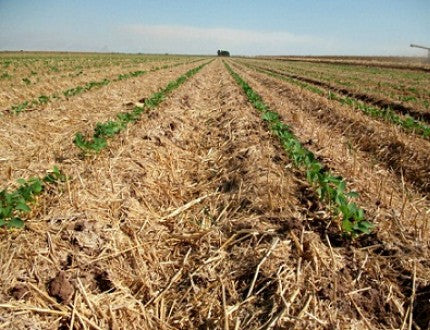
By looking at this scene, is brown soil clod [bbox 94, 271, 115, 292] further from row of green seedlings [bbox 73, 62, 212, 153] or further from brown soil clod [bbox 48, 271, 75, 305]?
row of green seedlings [bbox 73, 62, 212, 153]

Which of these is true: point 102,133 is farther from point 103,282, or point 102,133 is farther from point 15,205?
point 103,282

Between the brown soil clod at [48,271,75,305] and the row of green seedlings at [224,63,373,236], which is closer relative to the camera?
the brown soil clod at [48,271,75,305]

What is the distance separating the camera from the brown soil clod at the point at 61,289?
10.5ft

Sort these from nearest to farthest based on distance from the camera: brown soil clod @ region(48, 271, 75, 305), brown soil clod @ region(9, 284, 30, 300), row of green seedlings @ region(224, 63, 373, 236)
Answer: brown soil clod @ region(9, 284, 30, 300) → brown soil clod @ region(48, 271, 75, 305) → row of green seedlings @ region(224, 63, 373, 236)

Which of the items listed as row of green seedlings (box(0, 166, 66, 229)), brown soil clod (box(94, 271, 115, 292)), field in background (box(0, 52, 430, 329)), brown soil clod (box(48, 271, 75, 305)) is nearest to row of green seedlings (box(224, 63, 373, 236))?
field in background (box(0, 52, 430, 329))

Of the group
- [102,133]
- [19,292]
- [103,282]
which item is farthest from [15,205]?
[102,133]

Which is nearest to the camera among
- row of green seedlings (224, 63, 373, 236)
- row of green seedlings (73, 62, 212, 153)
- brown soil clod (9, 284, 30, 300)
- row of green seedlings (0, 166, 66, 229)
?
brown soil clod (9, 284, 30, 300)

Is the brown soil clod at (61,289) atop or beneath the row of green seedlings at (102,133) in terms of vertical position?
beneath

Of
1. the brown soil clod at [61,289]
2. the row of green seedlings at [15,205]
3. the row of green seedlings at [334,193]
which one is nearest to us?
the brown soil clod at [61,289]

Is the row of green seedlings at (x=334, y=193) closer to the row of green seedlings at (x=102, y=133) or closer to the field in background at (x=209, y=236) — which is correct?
the field in background at (x=209, y=236)

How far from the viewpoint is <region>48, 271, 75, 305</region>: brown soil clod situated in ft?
10.5

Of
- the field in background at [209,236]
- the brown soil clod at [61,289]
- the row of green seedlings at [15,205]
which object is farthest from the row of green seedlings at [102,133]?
the brown soil clod at [61,289]

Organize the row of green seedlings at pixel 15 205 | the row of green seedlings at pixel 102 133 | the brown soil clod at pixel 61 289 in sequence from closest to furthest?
the brown soil clod at pixel 61 289 → the row of green seedlings at pixel 15 205 → the row of green seedlings at pixel 102 133

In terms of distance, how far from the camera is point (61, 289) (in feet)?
→ 10.6
